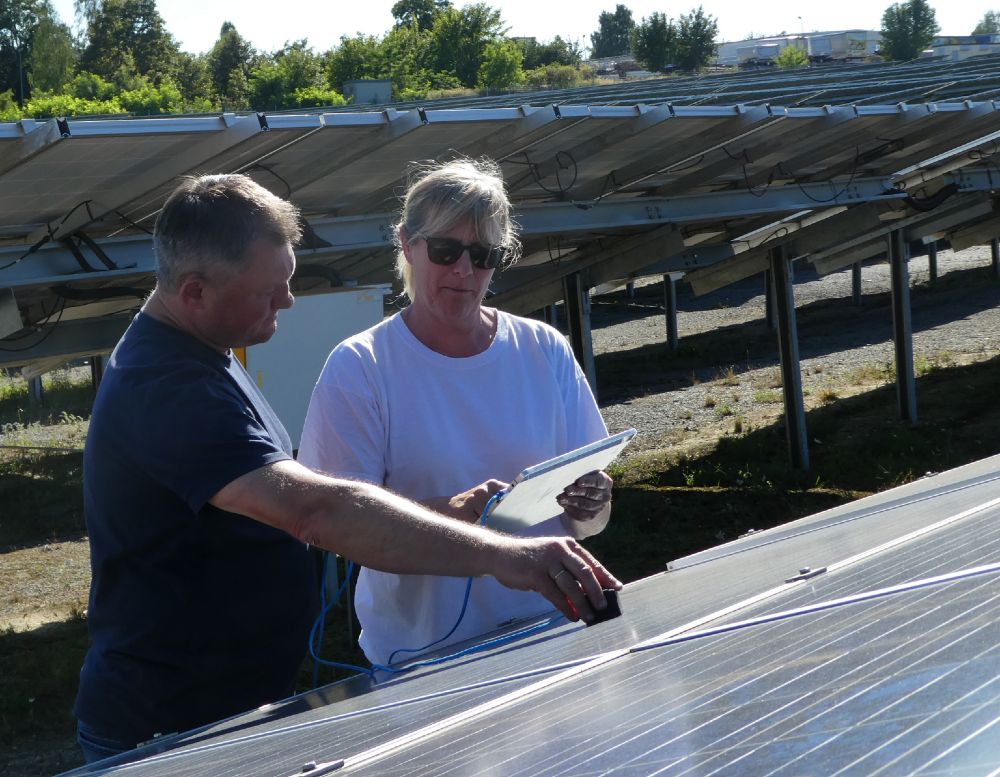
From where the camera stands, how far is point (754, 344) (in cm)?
2386

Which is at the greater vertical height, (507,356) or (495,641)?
(507,356)

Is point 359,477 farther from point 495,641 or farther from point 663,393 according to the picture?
point 663,393

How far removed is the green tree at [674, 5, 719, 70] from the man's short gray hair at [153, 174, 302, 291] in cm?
8142

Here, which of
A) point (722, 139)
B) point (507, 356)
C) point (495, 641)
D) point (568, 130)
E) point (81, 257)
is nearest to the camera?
point (495, 641)

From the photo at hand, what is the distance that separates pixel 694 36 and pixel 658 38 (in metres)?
2.28

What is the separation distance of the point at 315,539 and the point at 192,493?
0.24 meters

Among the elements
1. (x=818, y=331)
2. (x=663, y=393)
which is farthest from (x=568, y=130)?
(x=818, y=331)

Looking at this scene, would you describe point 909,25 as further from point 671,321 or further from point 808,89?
point 808,89

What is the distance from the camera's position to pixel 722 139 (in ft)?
33.9

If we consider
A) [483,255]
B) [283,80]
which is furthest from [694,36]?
[483,255]

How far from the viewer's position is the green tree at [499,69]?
79.2 metres

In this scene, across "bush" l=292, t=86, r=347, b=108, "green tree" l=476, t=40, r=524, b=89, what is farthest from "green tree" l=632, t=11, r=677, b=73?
"bush" l=292, t=86, r=347, b=108

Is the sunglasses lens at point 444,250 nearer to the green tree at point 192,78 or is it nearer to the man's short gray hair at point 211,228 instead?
the man's short gray hair at point 211,228

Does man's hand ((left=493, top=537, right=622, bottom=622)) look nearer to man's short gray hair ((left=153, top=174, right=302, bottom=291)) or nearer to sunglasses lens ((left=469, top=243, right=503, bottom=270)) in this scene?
man's short gray hair ((left=153, top=174, right=302, bottom=291))
